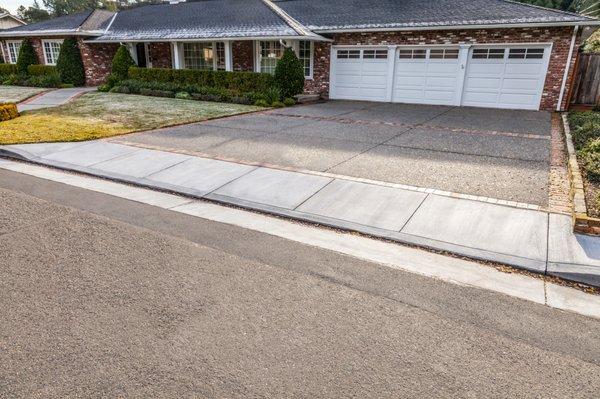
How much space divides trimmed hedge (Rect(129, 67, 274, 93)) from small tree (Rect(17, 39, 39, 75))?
8.42m

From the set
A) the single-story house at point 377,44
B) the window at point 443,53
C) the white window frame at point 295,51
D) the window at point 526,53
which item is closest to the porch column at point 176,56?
the single-story house at point 377,44

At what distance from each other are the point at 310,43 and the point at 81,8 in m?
61.0

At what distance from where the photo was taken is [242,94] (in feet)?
60.6

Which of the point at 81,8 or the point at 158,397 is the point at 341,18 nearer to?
the point at 158,397

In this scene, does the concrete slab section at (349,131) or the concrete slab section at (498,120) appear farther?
the concrete slab section at (498,120)

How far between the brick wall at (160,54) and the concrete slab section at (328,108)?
34.2 ft

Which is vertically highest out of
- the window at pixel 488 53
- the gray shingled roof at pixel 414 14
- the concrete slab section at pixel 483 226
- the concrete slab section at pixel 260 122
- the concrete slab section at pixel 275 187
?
the gray shingled roof at pixel 414 14

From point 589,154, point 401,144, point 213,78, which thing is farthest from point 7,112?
point 589,154

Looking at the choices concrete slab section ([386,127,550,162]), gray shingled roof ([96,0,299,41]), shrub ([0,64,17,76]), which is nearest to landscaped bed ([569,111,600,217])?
concrete slab section ([386,127,550,162])

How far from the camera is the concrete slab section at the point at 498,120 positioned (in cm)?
1246

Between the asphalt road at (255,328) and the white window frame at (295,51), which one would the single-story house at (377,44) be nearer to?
the white window frame at (295,51)

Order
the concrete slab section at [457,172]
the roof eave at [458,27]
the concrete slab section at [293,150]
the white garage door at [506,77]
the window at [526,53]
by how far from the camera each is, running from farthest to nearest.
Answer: the white garage door at [506,77] → the window at [526,53] → the roof eave at [458,27] → the concrete slab section at [293,150] → the concrete slab section at [457,172]

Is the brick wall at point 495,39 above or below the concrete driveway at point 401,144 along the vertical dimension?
above

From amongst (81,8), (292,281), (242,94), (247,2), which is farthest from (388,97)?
(81,8)
